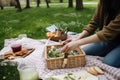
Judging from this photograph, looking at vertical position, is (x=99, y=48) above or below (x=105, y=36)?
below

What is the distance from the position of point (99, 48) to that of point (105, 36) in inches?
26.1

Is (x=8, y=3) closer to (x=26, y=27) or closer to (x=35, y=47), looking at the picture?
(x=26, y=27)

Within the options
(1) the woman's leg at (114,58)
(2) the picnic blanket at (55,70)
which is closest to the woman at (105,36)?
(1) the woman's leg at (114,58)

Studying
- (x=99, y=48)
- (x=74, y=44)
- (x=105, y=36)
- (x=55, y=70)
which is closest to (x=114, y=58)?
(x=105, y=36)

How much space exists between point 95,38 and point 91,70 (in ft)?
1.57

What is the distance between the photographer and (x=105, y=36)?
4.16 metres

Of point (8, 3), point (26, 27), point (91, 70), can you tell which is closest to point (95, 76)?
point (91, 70)

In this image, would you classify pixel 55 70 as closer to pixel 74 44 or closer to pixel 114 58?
pixel 74 44

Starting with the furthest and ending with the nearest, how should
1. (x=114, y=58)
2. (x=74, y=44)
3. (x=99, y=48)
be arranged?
1. (x=99, y=48)
2. (x=114, y=58)
3. (x=74, y=44)

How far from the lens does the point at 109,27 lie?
4121mm

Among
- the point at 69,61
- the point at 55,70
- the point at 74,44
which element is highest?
the point at 74,44

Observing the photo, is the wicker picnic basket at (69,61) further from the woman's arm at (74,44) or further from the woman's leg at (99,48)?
the woman's leg at (99,48)

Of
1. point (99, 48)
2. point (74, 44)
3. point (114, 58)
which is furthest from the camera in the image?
point (99, 48)

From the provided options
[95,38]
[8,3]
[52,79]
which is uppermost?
[95,38]
